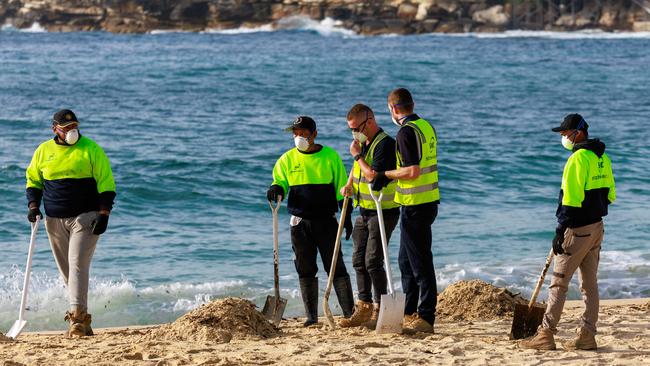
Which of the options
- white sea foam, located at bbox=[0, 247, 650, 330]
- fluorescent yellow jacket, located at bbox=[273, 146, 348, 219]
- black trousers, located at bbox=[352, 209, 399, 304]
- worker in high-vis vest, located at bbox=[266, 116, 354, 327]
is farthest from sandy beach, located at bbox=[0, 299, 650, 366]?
white sea foam, located at bbox=[0, 247, 650, 330]

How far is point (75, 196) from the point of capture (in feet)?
29.3

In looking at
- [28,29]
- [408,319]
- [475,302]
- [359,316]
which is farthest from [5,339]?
[28,29]

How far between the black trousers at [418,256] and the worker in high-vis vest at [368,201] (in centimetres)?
27

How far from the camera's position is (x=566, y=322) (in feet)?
30.5

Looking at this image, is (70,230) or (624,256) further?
(624,256)

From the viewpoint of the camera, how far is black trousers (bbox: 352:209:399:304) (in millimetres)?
8688

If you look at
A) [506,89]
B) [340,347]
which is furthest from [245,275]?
[506,89]

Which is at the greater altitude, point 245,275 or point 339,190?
point 339,190

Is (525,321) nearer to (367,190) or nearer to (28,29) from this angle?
(367,190)

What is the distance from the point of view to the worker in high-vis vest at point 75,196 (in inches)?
351

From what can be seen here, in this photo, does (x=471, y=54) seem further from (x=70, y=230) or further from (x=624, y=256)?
(x=70, y=230)

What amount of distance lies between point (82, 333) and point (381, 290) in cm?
236

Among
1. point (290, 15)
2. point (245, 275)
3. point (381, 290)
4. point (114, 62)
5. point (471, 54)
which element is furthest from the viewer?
point (290, 15)

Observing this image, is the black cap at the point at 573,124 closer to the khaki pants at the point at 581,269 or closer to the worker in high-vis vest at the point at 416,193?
the khaki pants at the point at 581,269
